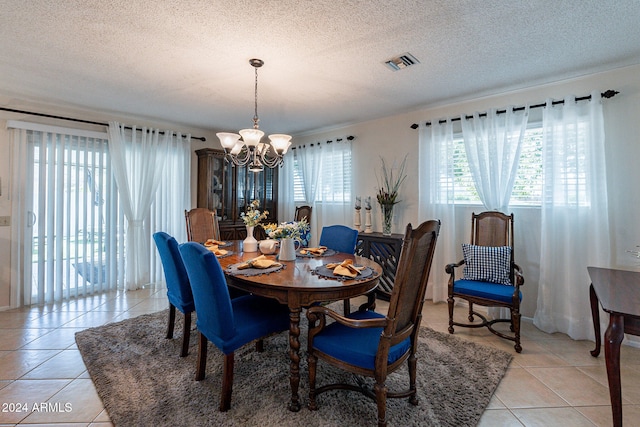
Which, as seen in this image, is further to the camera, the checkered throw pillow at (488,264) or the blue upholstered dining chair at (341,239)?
the blue upholstered dining chair at (341,239)

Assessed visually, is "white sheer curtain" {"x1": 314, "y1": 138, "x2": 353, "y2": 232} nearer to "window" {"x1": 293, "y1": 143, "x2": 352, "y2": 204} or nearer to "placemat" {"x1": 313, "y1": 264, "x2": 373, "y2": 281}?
"window" {"x1": 293, "y1": 143, "x2": 352, "y2": 204}

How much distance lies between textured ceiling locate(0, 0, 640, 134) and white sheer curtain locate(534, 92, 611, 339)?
453mm

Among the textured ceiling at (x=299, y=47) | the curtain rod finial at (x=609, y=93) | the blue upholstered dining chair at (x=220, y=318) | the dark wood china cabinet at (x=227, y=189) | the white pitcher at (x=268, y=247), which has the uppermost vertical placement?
the textured ceiling at (x=299, y=47)

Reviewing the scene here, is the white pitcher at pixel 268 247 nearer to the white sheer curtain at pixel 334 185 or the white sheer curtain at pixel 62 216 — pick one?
the white sheer curtain at pixel 334 185

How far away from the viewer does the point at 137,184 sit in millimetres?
4016

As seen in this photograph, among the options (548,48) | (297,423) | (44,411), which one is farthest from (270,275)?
(548,48)

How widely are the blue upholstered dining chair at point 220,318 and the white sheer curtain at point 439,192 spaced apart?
7.53 feet

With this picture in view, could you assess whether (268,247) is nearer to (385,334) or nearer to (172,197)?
(385,334)

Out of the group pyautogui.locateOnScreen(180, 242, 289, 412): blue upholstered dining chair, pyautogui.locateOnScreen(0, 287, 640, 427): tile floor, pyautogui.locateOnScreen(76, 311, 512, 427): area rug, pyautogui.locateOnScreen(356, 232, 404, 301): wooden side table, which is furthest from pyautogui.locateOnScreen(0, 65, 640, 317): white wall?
pyautogui.locateOnScreen(180, 242, 289, 412): blue upholstered dining chair

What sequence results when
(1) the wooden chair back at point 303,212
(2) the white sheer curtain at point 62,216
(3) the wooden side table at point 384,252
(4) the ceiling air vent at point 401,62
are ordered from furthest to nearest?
(1) the wooden chair back at point 303,212
(3) the wooden side table at point 384,252
(2) the white sheer curtain at point 62,216
(4) the ceiling air vent at point 401,62

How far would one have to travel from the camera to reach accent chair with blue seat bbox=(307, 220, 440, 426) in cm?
142

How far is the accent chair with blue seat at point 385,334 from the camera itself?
4.64ft

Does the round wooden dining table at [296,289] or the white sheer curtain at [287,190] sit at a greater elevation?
the white sheer curtain at [287,190]

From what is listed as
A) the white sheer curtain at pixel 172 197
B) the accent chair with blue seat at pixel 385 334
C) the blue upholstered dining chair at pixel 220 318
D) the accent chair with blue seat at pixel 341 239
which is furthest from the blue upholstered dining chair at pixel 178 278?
the white sheer curtain at pixel 172 197
